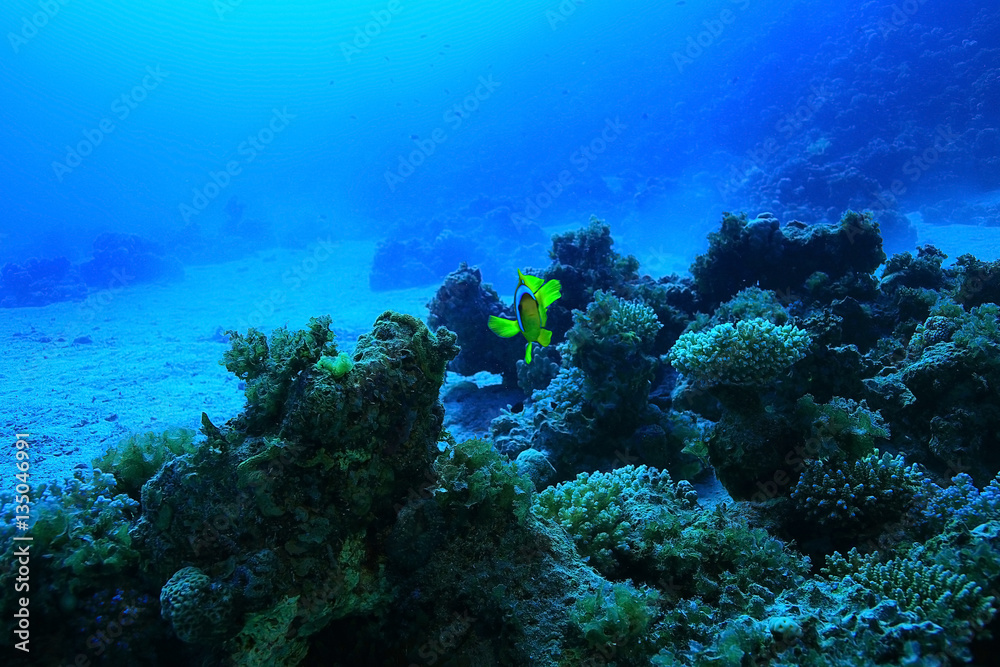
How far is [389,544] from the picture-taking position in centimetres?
262

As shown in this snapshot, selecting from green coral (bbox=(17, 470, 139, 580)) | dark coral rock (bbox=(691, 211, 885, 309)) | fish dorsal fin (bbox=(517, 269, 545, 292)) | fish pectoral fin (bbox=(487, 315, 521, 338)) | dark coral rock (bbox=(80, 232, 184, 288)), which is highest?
dark coral rock (bbox=(80, 232, 184, 288))

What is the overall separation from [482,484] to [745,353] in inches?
103

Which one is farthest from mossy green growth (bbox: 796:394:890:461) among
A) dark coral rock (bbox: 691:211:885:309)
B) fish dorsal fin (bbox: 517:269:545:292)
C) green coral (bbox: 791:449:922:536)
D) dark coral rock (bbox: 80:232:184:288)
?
dark coral rock (bbox: 80:232:184:288)

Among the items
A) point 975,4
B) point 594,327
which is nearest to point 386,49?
point 975,4

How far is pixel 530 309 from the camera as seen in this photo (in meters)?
3.34

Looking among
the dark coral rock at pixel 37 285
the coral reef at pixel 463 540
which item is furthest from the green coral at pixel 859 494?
the dark coral rock at pixel 37 285

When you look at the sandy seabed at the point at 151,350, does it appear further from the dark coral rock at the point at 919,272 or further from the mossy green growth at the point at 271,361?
the dark coral rock at the point at 919,272

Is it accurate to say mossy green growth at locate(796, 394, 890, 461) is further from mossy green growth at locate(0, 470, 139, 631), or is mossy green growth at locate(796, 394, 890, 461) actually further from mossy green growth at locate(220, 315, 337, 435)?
mossy green growth at locate(0, 470, 139, 631)

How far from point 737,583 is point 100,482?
3909 millimetres

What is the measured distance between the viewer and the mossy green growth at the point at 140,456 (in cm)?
286

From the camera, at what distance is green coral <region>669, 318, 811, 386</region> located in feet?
12.8

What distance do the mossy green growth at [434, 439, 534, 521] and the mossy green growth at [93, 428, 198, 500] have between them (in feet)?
5.34

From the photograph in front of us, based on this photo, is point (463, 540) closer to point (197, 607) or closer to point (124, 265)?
point (197, 607)

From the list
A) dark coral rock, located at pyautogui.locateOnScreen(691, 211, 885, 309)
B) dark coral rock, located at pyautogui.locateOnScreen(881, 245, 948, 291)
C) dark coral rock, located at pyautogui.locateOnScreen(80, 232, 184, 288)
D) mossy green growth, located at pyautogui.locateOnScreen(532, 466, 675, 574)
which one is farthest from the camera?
dark coral rock, located at pyautogui.locateOnScreen(80, 232, 184, 288)
